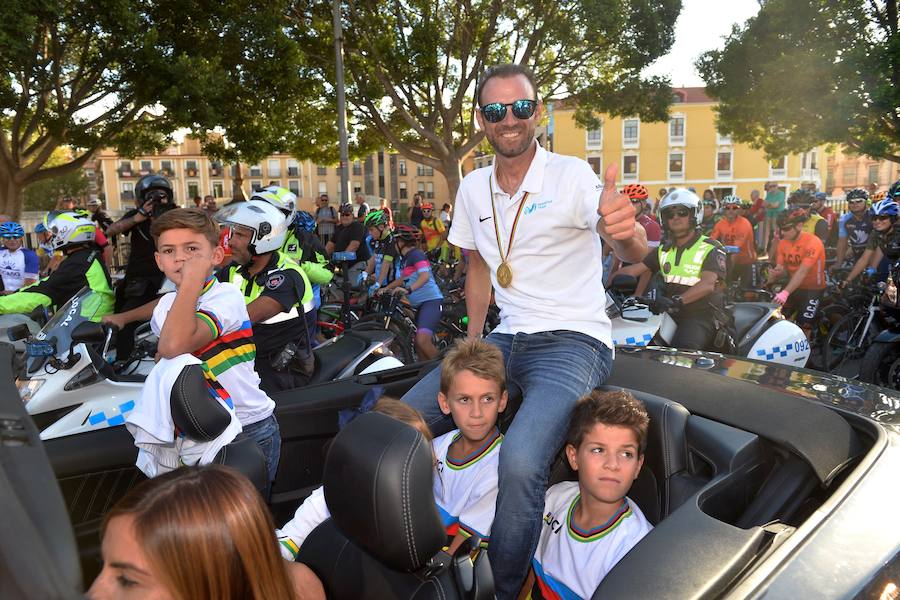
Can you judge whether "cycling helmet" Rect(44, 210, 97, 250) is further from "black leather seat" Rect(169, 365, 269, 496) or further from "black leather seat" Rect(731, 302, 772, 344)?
"black leather seat" Rect(731, 302, 772, 344)

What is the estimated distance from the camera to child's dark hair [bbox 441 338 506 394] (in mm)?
2551

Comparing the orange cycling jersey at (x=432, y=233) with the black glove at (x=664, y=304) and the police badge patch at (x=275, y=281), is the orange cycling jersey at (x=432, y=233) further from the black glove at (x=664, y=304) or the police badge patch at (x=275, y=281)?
the police badge patch at (x=275, y=281)

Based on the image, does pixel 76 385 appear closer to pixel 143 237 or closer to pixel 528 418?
pixel 528 418

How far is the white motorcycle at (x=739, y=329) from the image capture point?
497cm

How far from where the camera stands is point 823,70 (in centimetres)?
1723

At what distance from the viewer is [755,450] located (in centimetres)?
212

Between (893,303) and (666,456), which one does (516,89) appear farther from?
(893,303)

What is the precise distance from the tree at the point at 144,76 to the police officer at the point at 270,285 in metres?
11.4

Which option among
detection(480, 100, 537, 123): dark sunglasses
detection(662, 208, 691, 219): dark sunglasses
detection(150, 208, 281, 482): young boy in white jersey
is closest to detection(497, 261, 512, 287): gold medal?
detection(480, 100, 537, 123): dark sunglasses

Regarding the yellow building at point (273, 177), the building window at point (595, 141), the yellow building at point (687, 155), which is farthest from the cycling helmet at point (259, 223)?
the yellow building at point (273, 177)

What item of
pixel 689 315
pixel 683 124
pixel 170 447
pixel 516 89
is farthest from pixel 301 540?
pixel 683 124

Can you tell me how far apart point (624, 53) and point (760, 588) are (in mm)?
18910

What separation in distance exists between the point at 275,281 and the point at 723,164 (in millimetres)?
64265

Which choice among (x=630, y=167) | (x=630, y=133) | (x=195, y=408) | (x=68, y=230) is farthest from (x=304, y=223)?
(x=630, y=167)
